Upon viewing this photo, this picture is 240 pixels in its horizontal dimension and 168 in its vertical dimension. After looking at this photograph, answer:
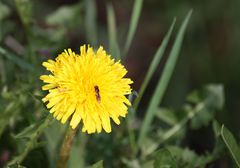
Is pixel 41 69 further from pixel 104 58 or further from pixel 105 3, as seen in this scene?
pixel 105 3

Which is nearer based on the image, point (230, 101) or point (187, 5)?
point (230, 101)

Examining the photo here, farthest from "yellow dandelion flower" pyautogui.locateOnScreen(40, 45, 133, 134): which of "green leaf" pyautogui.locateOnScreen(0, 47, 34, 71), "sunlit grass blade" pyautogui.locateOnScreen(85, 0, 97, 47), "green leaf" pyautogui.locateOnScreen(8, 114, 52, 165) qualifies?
"sunlit grass blade" pyautogui.locateOnScreen(85, 0, 97, 47)

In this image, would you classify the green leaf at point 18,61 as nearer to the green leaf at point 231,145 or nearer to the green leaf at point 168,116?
Result: the green leaf at point 168,116

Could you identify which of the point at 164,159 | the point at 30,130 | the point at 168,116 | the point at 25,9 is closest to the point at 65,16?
the point at 25,9

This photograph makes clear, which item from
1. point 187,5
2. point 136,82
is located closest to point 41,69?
point 136,82

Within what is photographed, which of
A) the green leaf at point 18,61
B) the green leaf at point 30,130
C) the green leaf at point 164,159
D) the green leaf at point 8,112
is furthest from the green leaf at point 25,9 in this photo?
the green leaf at point 164,159

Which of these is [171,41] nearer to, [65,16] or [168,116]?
[65,16]
